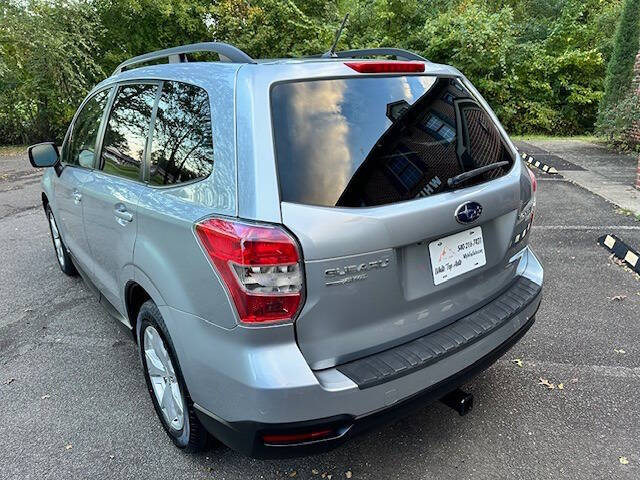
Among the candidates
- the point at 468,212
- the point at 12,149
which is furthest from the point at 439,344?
the point at 12,149

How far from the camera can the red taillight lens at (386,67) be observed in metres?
2.06

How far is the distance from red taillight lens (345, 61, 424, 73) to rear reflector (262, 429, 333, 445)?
1.46 m

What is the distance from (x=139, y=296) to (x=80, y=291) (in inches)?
88.5

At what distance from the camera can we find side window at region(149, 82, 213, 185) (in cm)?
203

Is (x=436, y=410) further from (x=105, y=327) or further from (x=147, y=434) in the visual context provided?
(x=105, y=327)

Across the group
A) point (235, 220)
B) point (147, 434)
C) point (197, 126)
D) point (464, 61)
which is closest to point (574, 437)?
point (235, 220)

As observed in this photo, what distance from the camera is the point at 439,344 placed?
2.07 metres

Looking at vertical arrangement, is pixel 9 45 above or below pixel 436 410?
above

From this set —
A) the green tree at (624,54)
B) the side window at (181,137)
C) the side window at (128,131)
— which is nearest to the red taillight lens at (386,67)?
the side window at (181,137)

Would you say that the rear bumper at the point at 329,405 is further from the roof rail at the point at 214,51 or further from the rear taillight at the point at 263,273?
the roof rail at the point at 214,51

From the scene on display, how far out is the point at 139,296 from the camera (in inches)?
102

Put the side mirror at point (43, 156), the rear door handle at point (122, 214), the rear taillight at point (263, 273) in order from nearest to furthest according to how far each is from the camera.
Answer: the rear taillight at point (263, 273), the rear door handle at point (122, 214), the side mirror at point (43, 156)

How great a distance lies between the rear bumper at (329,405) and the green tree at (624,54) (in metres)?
13.0

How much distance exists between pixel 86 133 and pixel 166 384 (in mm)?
1967
